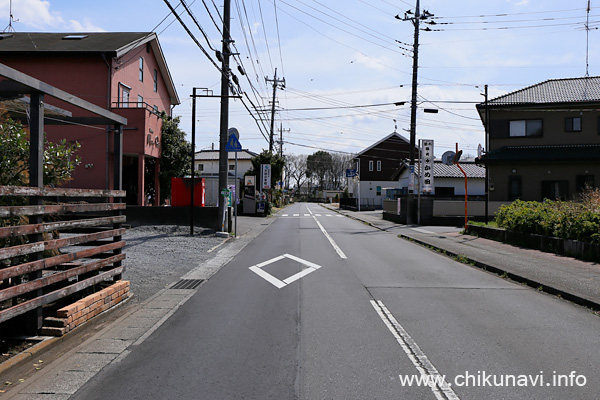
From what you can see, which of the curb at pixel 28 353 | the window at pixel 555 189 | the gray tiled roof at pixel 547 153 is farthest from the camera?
the window at pixel 555 189

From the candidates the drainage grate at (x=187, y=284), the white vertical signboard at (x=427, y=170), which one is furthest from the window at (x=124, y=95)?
the white vertical signboard at (x=427, y=170)

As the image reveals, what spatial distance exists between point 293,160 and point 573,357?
11660 cm

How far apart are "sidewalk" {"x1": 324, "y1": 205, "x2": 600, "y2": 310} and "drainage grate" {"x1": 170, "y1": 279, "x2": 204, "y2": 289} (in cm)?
686

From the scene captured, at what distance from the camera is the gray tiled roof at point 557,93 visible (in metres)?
30.1

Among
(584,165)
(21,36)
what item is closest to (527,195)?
(584,165)

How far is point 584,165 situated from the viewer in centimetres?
2845

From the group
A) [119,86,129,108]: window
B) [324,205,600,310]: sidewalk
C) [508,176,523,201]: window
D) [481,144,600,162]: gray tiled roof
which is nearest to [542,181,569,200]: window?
[508,176,523,201]: window

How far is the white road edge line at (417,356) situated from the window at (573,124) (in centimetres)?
2803

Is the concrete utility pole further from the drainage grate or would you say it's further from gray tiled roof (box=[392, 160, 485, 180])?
gray tiled roof (box=[392, 160, 485, 180])

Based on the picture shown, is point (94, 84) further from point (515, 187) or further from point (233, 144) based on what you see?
point (515, 187)

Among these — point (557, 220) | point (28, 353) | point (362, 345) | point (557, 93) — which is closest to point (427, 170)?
point (557, 93)

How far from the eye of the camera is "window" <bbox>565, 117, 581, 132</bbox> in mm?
29438

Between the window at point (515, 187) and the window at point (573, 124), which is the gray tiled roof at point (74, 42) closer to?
the window at point (515, 187)

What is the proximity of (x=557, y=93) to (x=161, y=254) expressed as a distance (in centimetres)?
2939
